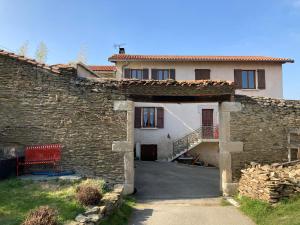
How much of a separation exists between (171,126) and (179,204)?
1452cm

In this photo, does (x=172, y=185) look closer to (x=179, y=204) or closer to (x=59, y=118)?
(x=179, y=204)

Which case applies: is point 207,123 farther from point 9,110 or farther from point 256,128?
point 9,110

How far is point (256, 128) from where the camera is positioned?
43.0ft

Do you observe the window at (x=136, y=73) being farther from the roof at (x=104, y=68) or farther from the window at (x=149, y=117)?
the window at (x=149, y=117)

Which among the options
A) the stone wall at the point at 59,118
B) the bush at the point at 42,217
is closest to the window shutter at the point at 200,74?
the stone wall at the point at 59,118

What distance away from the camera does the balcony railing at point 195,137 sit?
2497 centimetres

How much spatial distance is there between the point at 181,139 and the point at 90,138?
1396 centimetres

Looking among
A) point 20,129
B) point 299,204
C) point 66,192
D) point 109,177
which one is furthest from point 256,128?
point 20,129

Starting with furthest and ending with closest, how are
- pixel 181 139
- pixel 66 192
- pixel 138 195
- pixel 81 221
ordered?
pixel 181 139 < pixel 138 195 < pixel 66 192 < pixel 81 221

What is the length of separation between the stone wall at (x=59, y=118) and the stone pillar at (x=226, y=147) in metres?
3.76

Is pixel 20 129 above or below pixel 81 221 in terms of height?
above

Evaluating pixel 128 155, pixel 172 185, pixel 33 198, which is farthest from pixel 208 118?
pixel 33 198

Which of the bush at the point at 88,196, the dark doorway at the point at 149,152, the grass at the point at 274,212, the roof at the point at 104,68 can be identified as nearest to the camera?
the bush at the point at 88,196

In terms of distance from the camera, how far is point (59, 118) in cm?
1223
